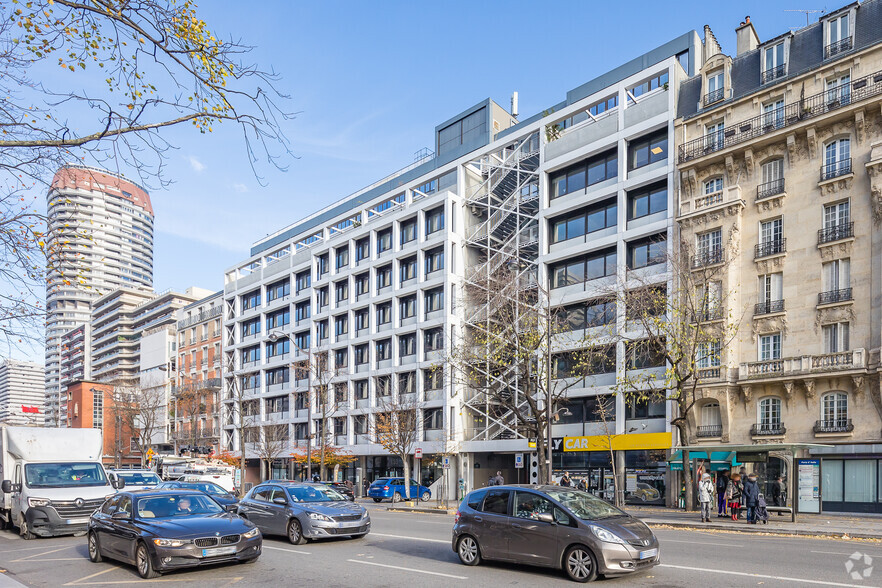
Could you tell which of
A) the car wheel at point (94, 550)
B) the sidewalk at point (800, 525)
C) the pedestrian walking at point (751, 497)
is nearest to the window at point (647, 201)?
the sidewalk at point (800, 525)

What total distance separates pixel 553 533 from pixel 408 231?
4378 cm

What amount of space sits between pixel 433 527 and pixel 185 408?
65.5m

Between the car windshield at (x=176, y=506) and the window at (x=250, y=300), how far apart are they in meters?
60.1

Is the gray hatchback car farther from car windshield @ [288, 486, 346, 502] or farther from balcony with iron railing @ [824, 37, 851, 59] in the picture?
balcony with iron railing @ [824, 37, 851, 59]

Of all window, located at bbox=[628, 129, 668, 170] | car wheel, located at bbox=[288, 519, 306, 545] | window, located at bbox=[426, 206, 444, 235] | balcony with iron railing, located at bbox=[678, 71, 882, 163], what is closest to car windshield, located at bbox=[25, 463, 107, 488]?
car wheel, located at bbox=[288, 519, 306, 545]

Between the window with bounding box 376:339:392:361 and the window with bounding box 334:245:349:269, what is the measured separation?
8.84 metres

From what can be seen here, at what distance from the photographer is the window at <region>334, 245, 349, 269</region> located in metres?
61.0

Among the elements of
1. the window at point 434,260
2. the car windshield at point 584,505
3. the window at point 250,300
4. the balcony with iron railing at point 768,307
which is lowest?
the car windshield at point 584,505

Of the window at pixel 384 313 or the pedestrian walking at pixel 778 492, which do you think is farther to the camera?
the window at pixel 384 313

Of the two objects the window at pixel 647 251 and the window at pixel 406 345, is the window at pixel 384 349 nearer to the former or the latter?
the window at pixel 406 345

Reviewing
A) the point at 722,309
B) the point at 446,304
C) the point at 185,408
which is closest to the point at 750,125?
the point at 722,309

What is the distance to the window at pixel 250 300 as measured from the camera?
238 feet

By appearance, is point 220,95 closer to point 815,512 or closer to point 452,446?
point 815,512

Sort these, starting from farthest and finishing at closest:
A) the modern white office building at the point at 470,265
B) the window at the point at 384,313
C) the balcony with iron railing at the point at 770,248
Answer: the window at the point at 384,313 → the modern white office building at the point at 470,265 → the balcony with iron railing at the point at 770,248
